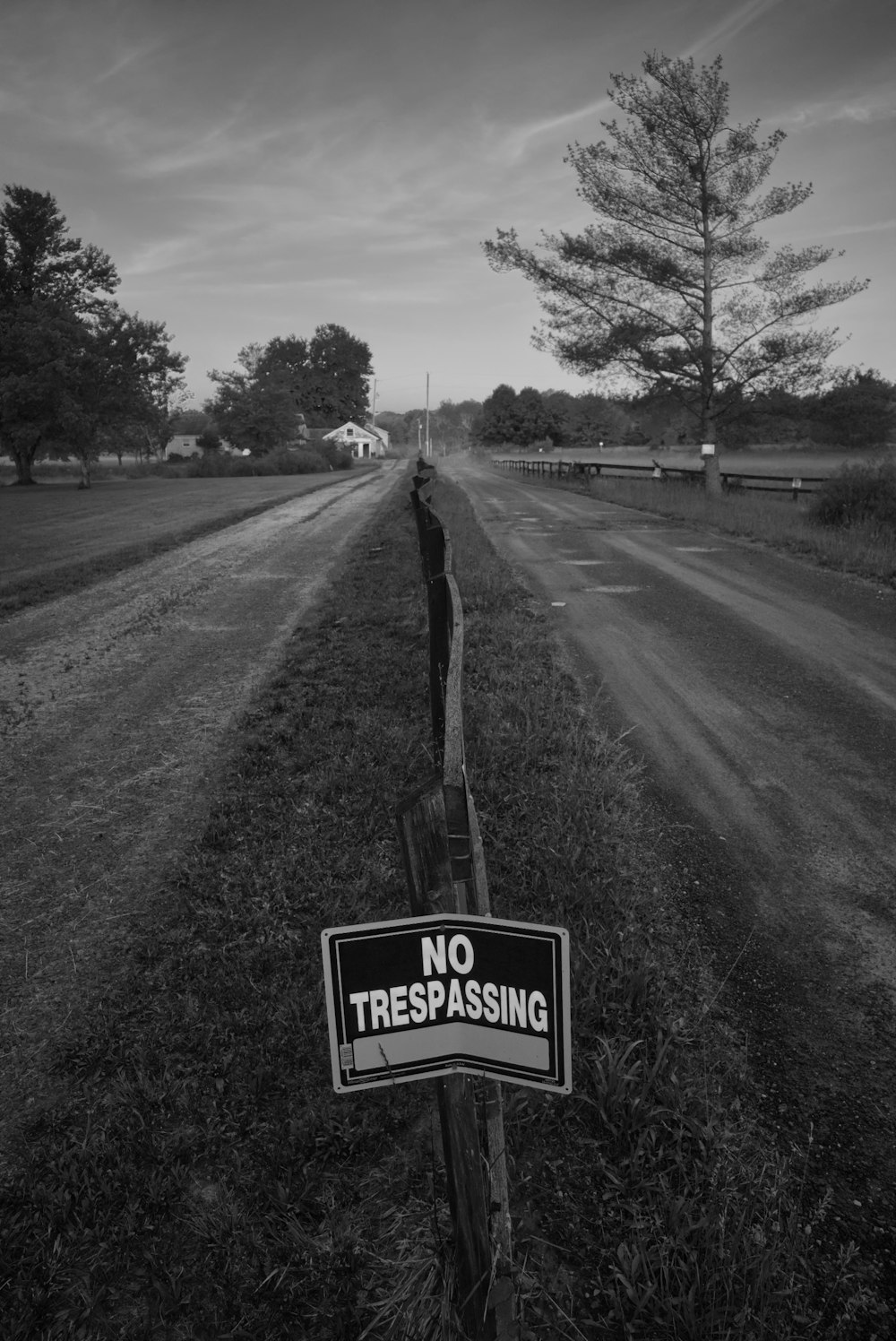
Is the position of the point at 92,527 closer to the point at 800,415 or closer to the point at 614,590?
the point at 614,590

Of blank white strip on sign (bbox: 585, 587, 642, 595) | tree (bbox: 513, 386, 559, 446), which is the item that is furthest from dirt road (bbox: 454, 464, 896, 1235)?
tree (bbox: 513, 386, 559, 446)

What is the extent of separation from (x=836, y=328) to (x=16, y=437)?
37.3 m

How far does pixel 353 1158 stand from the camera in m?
2.30

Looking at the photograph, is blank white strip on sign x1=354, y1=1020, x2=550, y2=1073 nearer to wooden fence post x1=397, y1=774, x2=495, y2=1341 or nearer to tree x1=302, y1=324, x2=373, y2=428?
wooden fence post x1=397, y1=774, x2=495, y2=1341

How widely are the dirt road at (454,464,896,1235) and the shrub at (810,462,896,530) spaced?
13.6 ft

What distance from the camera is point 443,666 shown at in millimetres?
5129

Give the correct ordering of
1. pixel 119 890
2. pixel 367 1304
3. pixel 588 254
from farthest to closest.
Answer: pixel 588 254 < pixel 119 890 < pixel 367 1304

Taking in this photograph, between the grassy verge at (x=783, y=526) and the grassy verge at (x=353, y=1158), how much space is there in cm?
971

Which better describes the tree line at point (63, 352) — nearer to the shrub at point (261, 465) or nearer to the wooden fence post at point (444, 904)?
the shrub at point (261, 465)

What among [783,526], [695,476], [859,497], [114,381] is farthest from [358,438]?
[859,497]

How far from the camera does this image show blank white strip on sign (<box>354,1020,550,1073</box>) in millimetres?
1547

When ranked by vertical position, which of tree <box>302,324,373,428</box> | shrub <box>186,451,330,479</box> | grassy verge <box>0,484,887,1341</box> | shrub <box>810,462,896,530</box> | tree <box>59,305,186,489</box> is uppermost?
tree <box>302,324,373,428</box>

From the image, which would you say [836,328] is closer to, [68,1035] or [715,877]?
[715,877]

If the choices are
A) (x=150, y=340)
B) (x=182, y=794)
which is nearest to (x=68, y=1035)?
(x=182, y=794)
